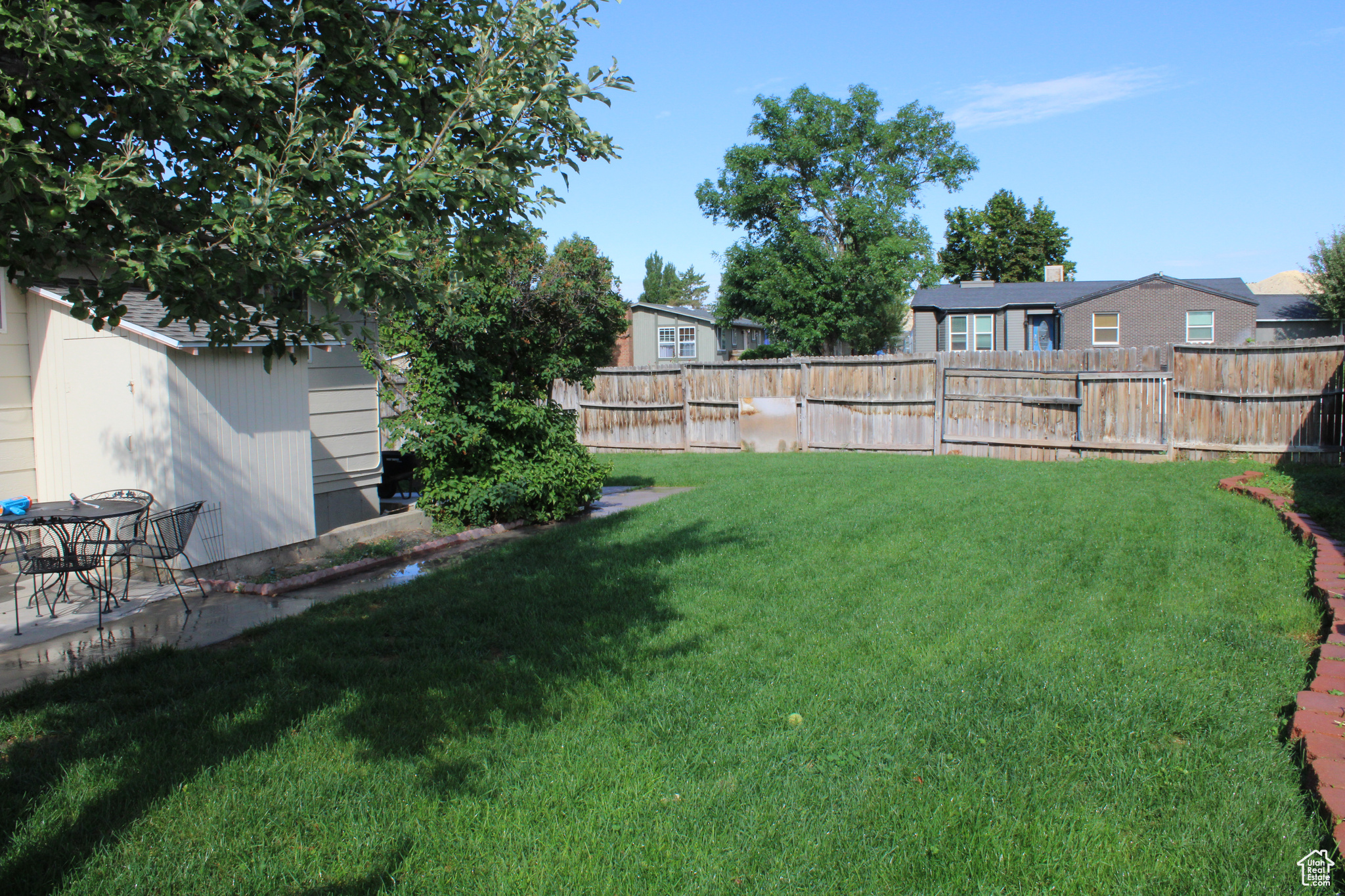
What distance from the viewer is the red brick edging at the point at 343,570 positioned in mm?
7492

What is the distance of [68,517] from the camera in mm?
6023

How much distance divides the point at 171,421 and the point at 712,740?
5.60m

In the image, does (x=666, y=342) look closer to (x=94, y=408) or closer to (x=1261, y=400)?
(x=1261, y=400)

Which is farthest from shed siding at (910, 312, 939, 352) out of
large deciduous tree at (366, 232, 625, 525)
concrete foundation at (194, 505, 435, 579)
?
concrete foundation at (194, 505, 435, 579)

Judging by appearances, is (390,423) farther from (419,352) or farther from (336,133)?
(336,133)

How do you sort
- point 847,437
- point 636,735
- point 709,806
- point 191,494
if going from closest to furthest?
point 709,806 < point 636,735 < point 191,494 < point 847,437

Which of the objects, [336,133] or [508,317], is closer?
[336,133]

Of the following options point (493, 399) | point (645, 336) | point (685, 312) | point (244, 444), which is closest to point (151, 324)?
point (244, 444)

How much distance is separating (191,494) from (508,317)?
12.5 feet

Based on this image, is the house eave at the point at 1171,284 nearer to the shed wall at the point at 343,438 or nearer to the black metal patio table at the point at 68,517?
the shed wall at the point at 343,438

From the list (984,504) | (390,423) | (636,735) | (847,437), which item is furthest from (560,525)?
(847,437)

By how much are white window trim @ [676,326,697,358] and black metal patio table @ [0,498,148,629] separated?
3224 centimetres

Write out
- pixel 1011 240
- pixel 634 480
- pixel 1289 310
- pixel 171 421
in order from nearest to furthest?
pixel 171 421 → pixel 634 480 → pixel 1289 310 → pixel 1011 240

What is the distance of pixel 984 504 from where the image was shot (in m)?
9.96
